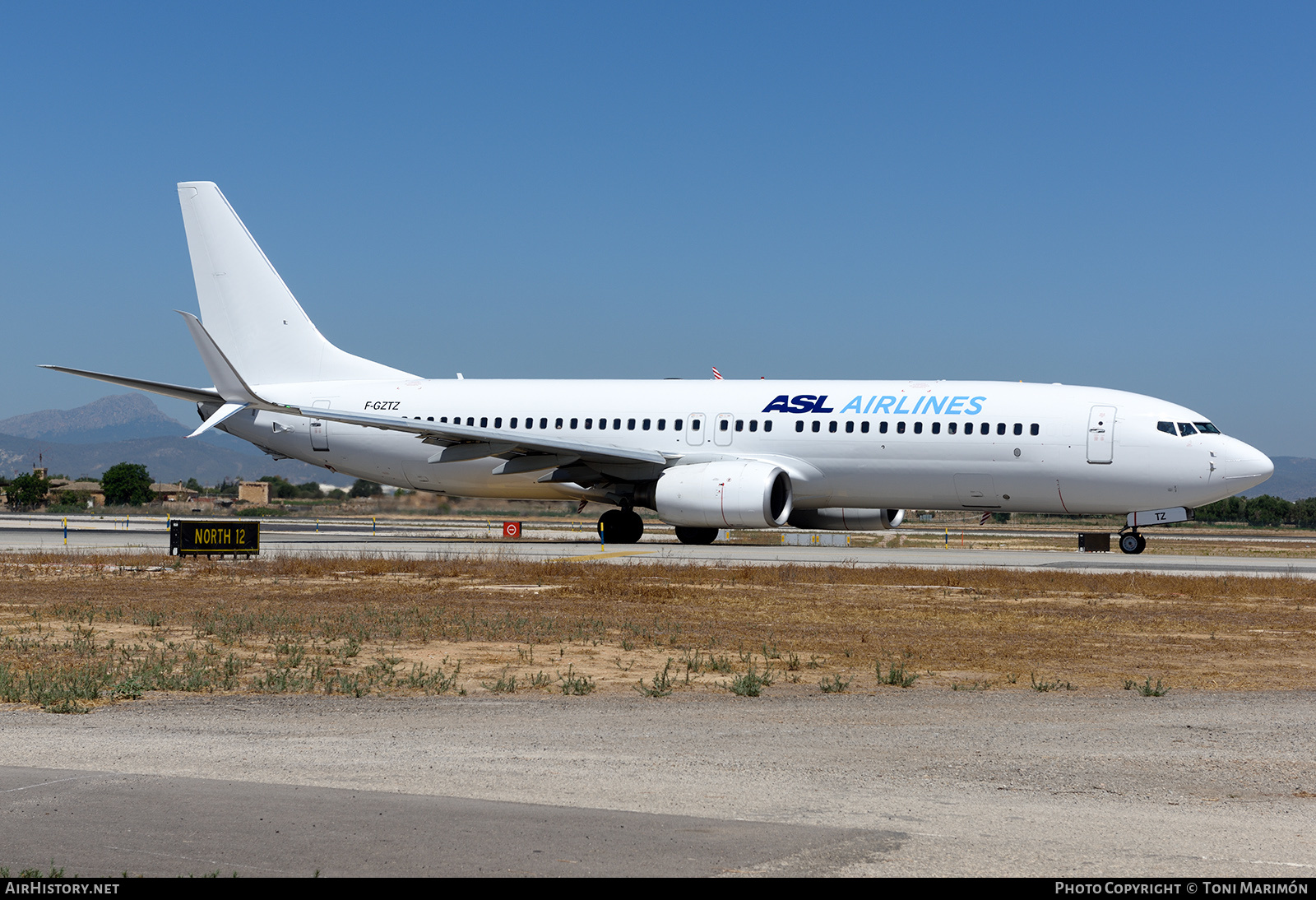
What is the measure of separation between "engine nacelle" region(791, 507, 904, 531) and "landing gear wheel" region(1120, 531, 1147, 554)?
19.3 feet

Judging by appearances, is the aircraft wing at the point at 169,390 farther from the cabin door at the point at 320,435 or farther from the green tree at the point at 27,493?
the green tree at the point at 27,493

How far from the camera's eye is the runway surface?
28328 mm

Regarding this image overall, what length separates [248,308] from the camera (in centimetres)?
3959

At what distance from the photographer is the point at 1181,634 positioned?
53.4 ft

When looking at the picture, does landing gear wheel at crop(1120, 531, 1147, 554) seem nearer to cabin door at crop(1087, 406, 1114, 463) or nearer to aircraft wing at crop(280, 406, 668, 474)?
cabin door at crop(1087, 406, 1114, 463)

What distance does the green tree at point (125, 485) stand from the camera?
10875 centimetres

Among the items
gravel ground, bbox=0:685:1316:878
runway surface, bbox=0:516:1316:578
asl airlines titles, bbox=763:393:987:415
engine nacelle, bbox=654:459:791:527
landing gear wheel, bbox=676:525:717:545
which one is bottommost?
gravel ground, bbox=0:685:1316:878

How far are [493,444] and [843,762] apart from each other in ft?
84.1

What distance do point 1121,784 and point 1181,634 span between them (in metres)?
9.08

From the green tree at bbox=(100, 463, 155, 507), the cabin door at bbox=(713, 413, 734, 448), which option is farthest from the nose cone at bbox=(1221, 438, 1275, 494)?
the green tree at bbox=(100, 463, 155, 507)

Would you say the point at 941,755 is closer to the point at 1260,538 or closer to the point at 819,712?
the point at 819,712

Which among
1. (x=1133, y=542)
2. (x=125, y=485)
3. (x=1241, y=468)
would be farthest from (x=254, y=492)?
(x=1241, y=468)

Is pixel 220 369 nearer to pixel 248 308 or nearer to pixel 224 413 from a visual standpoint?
pixel 224 413

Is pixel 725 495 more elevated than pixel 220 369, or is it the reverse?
pixel 220 369
